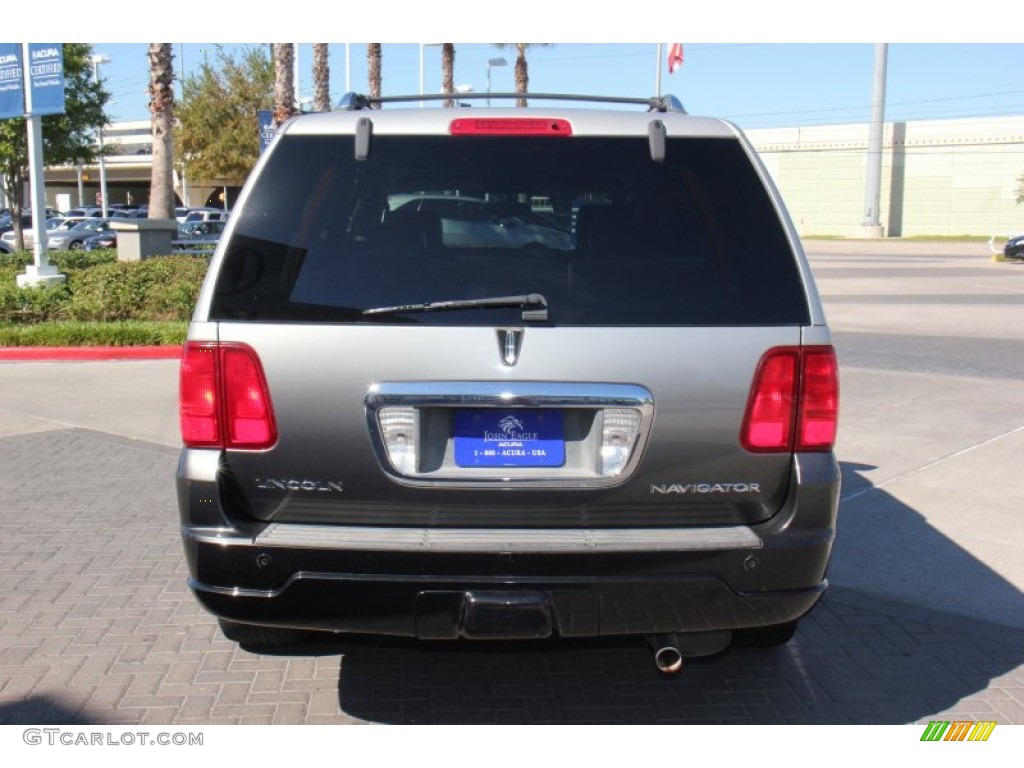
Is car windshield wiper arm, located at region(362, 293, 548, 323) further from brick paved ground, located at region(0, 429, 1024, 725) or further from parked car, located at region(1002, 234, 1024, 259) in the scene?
parked car, located at region(1002, 234, 1024, 259)

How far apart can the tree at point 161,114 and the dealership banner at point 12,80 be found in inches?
89.3

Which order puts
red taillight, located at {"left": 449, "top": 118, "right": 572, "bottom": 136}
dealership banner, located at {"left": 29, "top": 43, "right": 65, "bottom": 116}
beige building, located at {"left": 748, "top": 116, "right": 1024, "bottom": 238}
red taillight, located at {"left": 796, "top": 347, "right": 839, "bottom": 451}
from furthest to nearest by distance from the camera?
beige building, located at {"left": 748, "top": 116, "right": 1024, "bottom": 238}
dealership banner, located at {"left": 29, "top": 43, "right": 65, "bottom": 116}
red taillight, located at {"left": 449, "top": 118, "right": 572, "bottom": 136}
red taillight, located at {"left": 796, "top": 347, "right": 839, "bottom": 451}

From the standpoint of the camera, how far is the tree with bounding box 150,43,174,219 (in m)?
17.8

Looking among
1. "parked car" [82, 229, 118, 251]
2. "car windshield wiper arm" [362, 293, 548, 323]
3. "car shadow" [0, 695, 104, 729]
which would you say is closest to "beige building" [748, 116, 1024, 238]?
"parked car" [82, 229, 118, 251]

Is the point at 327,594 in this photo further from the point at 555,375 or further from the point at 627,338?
the point at 627,338

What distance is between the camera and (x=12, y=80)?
16109 millimetres

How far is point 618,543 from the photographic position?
3.12 metres

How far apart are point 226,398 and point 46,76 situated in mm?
14861

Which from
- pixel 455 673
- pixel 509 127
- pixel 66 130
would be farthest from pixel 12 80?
pixel 509 127

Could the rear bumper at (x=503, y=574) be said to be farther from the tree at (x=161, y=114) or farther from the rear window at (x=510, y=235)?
the tree at (x=161, y=114)

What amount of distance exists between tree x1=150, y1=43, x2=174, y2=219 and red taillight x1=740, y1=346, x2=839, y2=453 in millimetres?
16455

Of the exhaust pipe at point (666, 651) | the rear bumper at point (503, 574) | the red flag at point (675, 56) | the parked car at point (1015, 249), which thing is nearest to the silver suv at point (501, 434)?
the rear bumper at point (503, 574)

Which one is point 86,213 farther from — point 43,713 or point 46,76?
point 43,713

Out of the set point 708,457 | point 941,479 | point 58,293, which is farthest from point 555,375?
point 58,293
